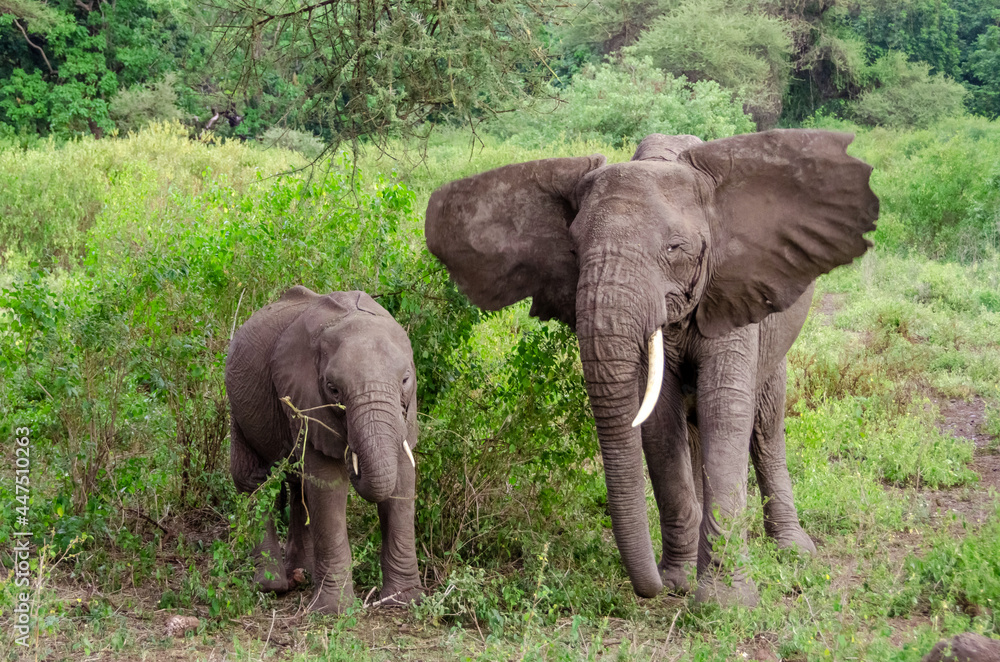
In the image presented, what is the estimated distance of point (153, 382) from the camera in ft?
20.1

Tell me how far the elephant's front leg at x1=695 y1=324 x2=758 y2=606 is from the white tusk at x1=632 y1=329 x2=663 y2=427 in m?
0.58

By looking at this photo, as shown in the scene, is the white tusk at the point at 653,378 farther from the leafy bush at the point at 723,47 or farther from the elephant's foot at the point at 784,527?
the leafy bush at the point at 723,47

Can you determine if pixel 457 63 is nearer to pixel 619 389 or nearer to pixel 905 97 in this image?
pixel 619 389

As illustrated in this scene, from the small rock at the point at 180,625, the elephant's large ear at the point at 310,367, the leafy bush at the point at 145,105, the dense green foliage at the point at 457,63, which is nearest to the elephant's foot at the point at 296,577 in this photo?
the small rock at the point at 180,625

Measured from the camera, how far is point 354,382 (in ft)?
15.1

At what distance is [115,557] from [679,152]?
3691mm

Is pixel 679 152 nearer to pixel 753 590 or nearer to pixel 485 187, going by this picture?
pixel 485 187

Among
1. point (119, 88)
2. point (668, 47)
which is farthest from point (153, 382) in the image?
point (668, 47)

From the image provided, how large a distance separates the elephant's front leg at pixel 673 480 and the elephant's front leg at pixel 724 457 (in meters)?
0.28

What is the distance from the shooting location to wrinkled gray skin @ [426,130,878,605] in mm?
4613

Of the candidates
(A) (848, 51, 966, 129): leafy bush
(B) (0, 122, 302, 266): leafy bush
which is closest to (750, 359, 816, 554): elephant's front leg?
(B) (0, 122, 302, 266): leafy bush

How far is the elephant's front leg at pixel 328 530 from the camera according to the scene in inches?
195
